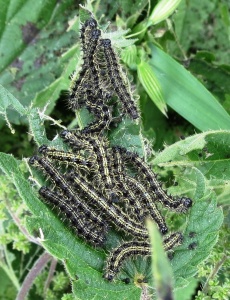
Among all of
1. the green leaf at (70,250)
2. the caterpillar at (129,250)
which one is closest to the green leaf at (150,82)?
the caterpillar at (129,250)

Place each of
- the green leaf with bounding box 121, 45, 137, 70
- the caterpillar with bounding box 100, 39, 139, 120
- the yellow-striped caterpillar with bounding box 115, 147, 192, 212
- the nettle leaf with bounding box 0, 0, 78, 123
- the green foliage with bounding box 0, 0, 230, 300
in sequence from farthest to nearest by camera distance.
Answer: the nettle leaf with bounding box 0, 0, 78, 123
the green leaf with bounding box 121, 45, 137, 70
the caterpillar with bounding box 100, 39, 139, 120
the yellow-striped caterpillar with bounding box 115, 147, 192, 212
the green foliage with bounding box 0, 0, 230, 300

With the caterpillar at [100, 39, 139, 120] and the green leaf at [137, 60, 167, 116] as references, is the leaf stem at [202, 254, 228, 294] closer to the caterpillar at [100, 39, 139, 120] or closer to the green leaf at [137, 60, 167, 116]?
the caterpillar at [100, 39, 139, 120]

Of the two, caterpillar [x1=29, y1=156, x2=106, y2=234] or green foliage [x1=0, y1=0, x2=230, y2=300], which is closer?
green foliage [x1=0, y1=0, x2=230, y2=300]

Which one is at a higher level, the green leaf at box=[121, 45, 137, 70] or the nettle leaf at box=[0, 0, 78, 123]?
the nettle leaf at box=[0, 0, 78, 123]

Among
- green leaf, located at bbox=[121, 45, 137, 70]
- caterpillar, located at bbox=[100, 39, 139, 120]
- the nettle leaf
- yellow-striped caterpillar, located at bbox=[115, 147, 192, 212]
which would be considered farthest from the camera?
the nettle leaf

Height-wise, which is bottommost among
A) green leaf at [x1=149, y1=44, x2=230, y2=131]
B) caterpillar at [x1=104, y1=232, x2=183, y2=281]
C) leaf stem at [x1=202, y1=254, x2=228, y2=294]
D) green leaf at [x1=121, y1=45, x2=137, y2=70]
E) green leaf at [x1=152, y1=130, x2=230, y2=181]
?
leaf stem at [x1=202, y1=254, x2=228, y2=294]

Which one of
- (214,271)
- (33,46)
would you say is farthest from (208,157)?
(33,46)

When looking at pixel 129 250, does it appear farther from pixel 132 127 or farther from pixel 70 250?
pixel 132 127

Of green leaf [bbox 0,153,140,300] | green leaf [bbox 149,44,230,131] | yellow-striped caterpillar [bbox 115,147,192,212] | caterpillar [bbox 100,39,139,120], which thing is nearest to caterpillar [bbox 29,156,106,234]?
green leaf [bbox 0,153,140,300]

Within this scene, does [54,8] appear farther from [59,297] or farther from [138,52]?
[59,297]
